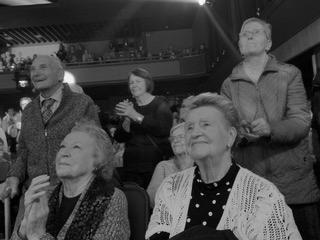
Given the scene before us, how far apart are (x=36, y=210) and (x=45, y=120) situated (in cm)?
79

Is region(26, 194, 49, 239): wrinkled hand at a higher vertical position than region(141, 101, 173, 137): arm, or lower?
lower

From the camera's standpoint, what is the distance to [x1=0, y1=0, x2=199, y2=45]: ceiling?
619 inches

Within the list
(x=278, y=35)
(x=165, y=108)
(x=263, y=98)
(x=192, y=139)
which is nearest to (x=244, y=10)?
(x=278, y=35)

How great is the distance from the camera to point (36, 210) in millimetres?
1772

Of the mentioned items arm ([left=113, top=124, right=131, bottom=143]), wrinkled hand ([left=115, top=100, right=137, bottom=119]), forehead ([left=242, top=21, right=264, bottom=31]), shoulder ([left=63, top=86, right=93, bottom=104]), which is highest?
forehead ([left=242, top=21, right=264, bottom=31])

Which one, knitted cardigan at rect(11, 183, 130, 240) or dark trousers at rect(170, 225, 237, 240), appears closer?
dark trousers at rect(170, 225, 237, 240)

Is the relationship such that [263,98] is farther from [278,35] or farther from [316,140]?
[278,35]

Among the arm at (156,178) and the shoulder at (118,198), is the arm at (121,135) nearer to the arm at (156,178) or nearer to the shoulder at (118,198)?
the arm at (156,178)

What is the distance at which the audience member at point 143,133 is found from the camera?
109 inches

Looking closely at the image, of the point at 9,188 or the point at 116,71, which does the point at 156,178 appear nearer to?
the point at 9,188

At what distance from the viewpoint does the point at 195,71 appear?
52.2 feet

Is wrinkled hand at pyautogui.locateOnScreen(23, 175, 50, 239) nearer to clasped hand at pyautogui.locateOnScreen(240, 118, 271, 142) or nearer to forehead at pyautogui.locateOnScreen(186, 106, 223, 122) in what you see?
forehead at pyautogui.locateOnScreen(186, 106, 223, 122)

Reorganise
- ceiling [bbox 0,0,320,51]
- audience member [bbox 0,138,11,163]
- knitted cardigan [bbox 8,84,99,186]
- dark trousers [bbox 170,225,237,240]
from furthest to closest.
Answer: ceiling [bbox 0,0,320,51] < audience member [bbox 0,138,11,163] < knitted cardigan [bbox 8,84,99,186] < dark trousers [bbox 170,225,237,240]

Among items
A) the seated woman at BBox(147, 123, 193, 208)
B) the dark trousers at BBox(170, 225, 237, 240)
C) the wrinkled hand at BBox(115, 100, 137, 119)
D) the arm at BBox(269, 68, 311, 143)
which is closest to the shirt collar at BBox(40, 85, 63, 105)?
the wrinkled hand at BBox(115, 100, 137, 119)
